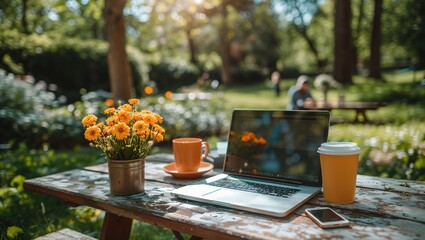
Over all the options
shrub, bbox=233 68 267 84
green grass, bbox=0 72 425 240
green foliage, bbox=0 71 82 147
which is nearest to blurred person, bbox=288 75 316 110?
green grass, bbox=0 72 425 240

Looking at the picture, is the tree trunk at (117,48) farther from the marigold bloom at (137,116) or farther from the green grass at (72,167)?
the marigold bloom at (137,116)

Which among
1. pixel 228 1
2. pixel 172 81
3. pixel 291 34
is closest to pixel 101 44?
pixel 228 1

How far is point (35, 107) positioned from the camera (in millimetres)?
6547

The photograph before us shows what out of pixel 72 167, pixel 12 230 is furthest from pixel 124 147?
pixel 72 167

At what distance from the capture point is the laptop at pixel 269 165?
56.9 inches

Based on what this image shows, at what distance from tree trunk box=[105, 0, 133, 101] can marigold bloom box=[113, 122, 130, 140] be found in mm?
5692

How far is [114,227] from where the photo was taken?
6.40 feet

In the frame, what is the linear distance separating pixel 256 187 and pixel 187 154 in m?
0.43

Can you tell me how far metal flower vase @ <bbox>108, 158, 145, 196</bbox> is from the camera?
5.27 ft

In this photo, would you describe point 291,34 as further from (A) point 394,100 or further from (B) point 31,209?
(B) point 31,209

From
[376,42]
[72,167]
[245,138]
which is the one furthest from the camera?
[376,42]

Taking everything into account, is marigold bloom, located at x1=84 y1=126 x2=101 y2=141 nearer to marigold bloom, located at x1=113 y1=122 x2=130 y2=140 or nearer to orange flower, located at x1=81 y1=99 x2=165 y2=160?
orange flower, located at x1=81 y1=99 x2=165 y2=160

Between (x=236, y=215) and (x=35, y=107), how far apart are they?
625cm

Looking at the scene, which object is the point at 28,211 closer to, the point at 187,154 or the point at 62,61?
the point at 187,154
